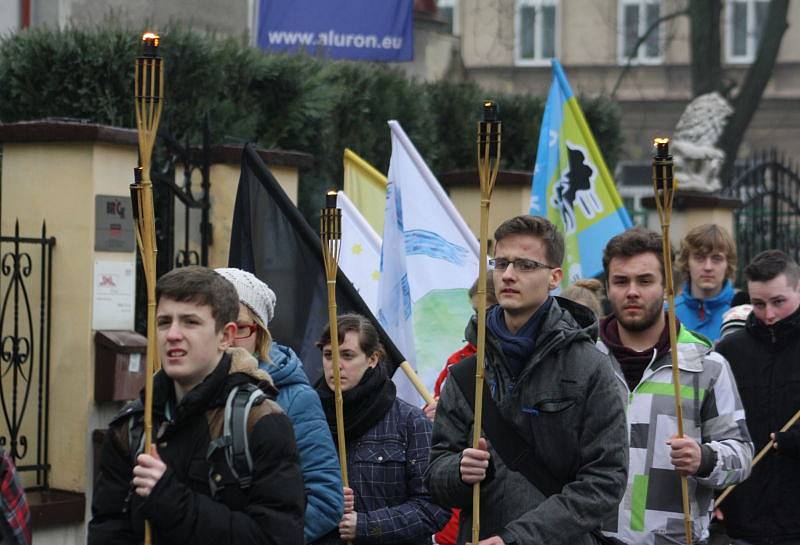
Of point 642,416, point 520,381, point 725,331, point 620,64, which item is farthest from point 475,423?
point 620,64

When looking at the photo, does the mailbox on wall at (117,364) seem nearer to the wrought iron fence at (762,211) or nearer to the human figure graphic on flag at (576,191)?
the human figure graphic on flag at (576,191)

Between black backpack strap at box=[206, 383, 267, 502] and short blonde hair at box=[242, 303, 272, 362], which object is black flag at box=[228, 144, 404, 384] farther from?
black backpack strap at box=[206, 383, 267, 502]

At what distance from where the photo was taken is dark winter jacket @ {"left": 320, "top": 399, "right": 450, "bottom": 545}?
6082mm

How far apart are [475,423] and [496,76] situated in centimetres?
3369

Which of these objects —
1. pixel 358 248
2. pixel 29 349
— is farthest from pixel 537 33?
pixel 29 349

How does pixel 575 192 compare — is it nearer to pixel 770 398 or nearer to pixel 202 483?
pixel 770 398

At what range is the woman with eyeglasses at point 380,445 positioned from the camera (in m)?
6.10

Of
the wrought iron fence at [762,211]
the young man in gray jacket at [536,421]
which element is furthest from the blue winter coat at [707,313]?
the wrought iron fence at [762,211]

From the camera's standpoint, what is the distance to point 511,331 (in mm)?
5266

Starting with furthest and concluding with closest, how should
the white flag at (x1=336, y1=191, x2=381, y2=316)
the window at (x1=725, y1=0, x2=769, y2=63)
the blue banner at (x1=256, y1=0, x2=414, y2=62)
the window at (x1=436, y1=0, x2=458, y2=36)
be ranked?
the window at (x1=436, y1=0, x2=458, y2=36) < the window at (x1=725, y1=0, x2=769, y2=63) < the blue banner at (x1=256, y1=0, x2=414, y2=62) < the white flag at (x1=336, y1=191, x2=381, y2=316)

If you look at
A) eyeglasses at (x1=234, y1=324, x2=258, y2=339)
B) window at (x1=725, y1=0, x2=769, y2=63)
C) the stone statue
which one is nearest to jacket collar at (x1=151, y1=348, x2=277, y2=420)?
eyeglasses at (x1=234, y1=324, x2=258, y2=339)

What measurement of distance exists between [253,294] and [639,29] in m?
33.3

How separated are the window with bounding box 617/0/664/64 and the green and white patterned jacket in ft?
104

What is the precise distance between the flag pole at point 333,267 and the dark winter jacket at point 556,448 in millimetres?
572
